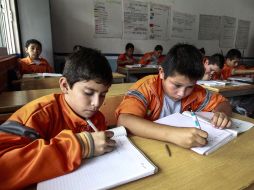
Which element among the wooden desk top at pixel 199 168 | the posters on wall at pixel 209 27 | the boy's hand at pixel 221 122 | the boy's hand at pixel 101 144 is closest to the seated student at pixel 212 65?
the boy's hand at pixel 221 122

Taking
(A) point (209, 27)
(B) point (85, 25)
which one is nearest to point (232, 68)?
(B) point (85, 25)

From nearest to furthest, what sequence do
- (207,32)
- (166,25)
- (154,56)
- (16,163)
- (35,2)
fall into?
1. (16,163)
2. (35,2)
3. (154,56)
4. (166,25)
5. (207,32)

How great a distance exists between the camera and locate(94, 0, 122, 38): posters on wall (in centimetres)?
434

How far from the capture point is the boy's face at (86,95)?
0.76 meters

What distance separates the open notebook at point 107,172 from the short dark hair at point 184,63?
483 mm

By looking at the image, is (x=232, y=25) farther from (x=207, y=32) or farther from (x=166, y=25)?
(x=166, y=25)

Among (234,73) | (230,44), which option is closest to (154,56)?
(234,73)

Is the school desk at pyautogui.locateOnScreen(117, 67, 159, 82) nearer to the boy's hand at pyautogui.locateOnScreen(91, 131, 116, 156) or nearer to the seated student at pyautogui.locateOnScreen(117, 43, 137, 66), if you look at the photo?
the seated student at pyautogui.locateOnScreen(117, 43, 137, 66)

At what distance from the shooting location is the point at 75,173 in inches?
21.1

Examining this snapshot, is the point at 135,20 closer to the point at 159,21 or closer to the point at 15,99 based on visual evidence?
the point at 159,21

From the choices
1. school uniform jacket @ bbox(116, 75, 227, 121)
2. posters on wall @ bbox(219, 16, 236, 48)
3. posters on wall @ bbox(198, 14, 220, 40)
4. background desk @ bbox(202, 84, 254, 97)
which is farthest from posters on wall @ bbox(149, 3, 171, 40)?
school uniform jacket @ bbox(116, 75, 227, 121)

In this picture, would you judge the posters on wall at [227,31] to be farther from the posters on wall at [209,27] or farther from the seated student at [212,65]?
the seated student at [212,65]

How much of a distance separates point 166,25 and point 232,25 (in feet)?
8.00

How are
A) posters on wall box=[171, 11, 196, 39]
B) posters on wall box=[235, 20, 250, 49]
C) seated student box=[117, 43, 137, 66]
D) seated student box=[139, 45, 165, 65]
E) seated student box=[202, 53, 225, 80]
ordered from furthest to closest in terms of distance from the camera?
1. posters on wall box=[235, 20, 250, 49]
2. posters on wall box=[171, 11, 196, 39]
3. seated student box=[139, 45, 165, 65]
4. seated student box=[117, 43, 137, 66]
5. seated student box=[202, 53, 225, 80]
